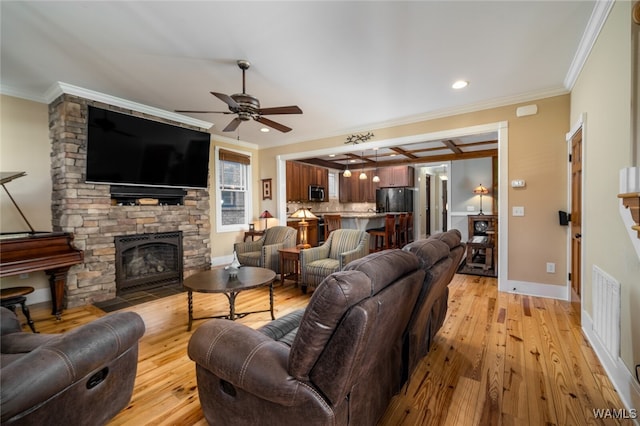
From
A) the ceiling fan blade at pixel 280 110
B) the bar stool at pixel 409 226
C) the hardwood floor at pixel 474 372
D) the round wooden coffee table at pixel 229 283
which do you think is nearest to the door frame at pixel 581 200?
the hardwood floor at pixel 474 372

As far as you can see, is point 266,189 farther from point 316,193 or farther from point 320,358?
point 320,358

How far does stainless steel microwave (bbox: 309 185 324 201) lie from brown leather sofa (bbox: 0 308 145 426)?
21.2 ft

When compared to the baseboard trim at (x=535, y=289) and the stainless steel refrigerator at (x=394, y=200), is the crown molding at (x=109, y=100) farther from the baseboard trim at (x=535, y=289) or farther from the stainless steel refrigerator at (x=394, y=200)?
the stainless steel refrigerator at (x=394, y=200)

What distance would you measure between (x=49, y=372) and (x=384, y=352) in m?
1.40

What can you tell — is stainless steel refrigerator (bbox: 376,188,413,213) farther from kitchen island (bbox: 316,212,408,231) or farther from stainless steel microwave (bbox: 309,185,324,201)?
stainless steel microwave (bbox: 309,185,324,201)

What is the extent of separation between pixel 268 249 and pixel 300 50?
110 inches

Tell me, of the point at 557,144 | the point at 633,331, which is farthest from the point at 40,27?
the point at 557,144

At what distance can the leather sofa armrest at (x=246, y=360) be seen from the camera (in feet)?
3.59

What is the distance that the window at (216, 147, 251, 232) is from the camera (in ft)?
18.8

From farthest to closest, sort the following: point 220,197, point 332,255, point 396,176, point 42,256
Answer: point 396,176 → point 220,197 → point 332,255 → point 42,256

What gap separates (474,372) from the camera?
2.02 m

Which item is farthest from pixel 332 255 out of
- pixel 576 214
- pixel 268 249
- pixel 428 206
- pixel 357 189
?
pixel 428 206

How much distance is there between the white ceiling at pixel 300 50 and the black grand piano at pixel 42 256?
144 centimetres

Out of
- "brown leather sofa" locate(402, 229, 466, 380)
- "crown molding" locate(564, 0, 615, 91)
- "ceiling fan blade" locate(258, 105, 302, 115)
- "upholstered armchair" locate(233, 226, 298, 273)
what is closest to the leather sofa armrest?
"brown leather sofa" locate(402, 229, 466, 380)
